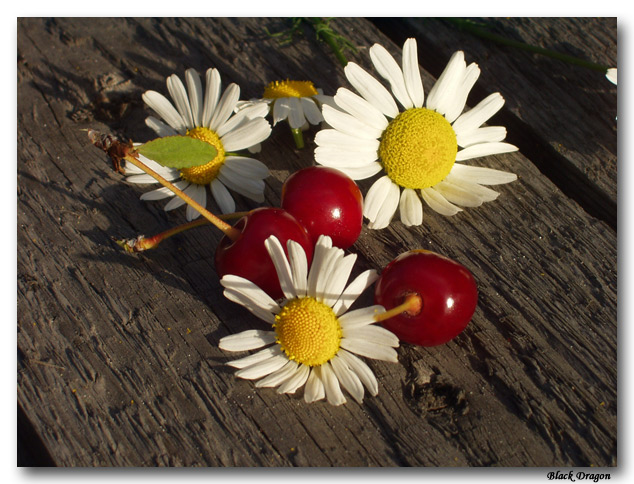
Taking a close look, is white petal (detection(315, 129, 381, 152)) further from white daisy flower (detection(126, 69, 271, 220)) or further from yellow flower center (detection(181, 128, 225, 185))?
yellow flower center (detection(181, 128, 225, 185))

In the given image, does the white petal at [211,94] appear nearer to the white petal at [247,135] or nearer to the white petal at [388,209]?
the white petal at [247,135]

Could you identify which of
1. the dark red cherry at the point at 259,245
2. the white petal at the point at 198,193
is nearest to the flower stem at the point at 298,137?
the white petal at the point at 198,193

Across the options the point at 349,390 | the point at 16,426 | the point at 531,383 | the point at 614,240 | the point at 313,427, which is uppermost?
the point at 614,240

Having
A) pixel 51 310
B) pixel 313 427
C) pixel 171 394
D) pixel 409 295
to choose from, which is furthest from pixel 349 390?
pixel 51 310

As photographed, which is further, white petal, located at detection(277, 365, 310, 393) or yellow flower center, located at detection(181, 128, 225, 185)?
yellow flower center, located at detection(181, 128, 225, 185)

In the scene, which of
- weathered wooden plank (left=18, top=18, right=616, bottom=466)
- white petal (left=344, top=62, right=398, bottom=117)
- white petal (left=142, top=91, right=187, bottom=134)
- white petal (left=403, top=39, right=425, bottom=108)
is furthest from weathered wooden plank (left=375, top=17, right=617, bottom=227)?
white petal (left=142, top=91, right=187, bottom=134)

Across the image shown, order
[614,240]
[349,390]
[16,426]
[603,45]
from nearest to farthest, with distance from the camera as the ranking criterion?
[349,390] → [16,426] → [614,240] → [603,45]

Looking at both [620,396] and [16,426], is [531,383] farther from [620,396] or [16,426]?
[16,426]
